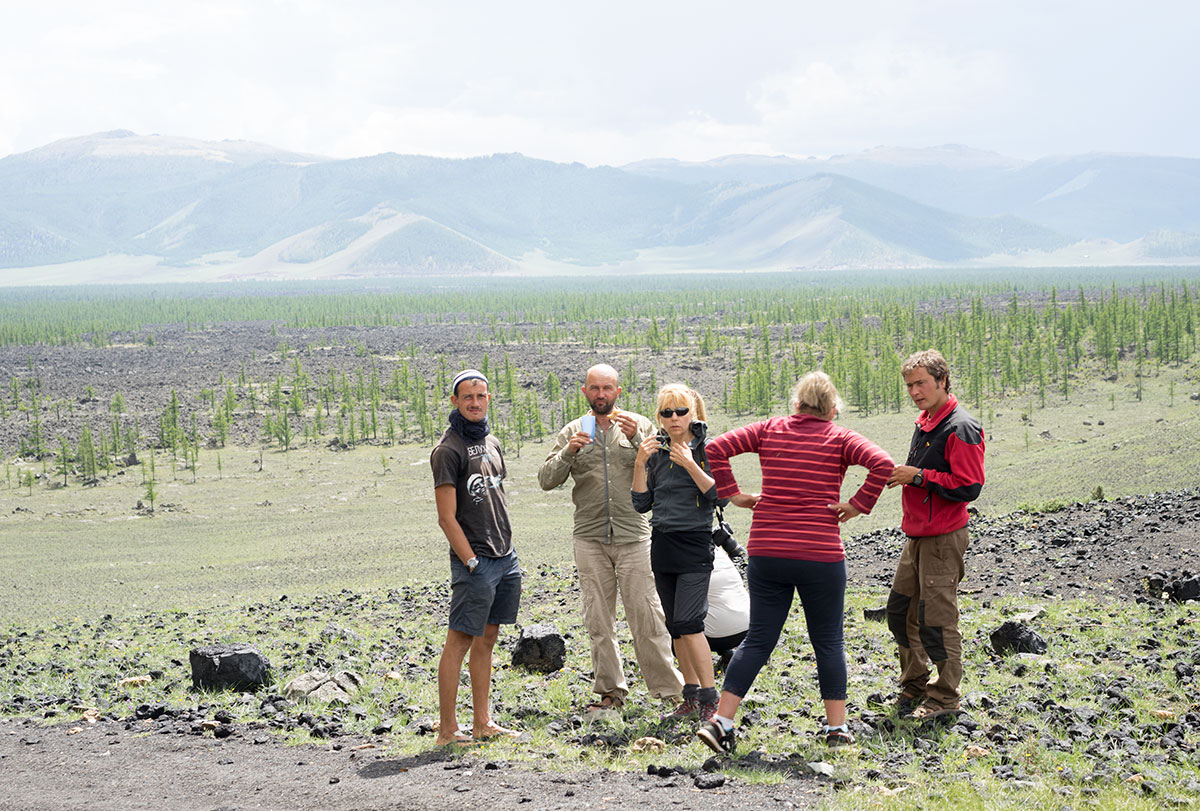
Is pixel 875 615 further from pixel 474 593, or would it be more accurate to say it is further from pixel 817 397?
pixel 474 593

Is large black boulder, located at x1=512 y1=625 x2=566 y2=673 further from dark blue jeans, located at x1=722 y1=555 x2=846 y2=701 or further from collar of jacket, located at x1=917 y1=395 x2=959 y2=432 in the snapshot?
collar of jacket, located at x1=917 y1=395 x2=959 y2=432

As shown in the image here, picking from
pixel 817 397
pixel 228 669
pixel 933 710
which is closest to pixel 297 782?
pixel 228 669

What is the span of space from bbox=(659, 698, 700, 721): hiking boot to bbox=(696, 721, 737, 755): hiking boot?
0.56m

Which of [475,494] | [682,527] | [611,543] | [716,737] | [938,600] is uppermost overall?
[475,494]

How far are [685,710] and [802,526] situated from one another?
1.53 m

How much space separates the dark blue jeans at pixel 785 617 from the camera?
585cm

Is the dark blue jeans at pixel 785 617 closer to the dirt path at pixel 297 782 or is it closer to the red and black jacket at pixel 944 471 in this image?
the dirt path at pixel 297 782

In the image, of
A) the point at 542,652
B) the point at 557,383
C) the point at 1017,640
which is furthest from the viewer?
the point at 557,383

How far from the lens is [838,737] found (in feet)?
19.9

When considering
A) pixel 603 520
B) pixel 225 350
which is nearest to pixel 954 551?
pixel 603 520

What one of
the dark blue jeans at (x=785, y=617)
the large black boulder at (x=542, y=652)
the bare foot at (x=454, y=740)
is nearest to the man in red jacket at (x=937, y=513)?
the dark blue jeans at (x=785, y=617)

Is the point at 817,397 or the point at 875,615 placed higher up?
the point at 817,397

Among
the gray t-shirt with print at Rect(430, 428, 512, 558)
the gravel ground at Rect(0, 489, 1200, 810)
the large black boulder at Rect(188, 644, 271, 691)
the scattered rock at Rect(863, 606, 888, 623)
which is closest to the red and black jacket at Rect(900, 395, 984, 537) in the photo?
the gravel ground at Rect(0, 489, 1200, 810)

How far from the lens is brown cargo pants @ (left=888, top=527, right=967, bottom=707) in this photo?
6.34 metres
